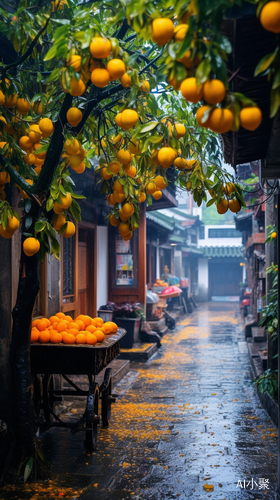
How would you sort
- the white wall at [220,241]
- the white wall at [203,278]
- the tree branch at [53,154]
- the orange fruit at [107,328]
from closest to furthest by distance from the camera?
the tree branch at [53,154] → the orange fruit at [107,328] → the white wall at [203,278] → the white wall at [220,241]

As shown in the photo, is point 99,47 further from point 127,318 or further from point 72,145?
point 127,318

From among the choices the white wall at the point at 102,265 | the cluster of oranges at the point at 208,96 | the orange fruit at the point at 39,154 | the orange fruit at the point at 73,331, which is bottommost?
the orange fruit at the point at 73,331

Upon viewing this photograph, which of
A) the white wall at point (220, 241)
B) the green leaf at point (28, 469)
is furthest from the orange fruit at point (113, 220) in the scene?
the white wall at point (220, 241)

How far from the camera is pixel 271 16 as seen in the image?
1855 millimetres

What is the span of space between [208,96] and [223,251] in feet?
107

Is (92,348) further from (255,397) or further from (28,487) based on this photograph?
(255,397)

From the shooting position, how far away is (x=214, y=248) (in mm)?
34188

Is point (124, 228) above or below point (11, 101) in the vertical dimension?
below

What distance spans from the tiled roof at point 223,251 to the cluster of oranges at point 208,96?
103ft

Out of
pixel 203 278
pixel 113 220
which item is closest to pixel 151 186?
pixel 113 220

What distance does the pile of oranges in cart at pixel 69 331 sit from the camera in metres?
5.18

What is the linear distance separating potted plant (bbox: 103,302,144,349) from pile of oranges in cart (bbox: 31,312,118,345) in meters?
5.53

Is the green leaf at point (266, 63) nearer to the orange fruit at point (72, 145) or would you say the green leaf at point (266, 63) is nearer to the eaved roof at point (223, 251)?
the orange fruit at point (72, 145)

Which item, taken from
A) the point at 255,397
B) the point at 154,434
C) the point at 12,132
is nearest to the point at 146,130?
the point at 12,132
